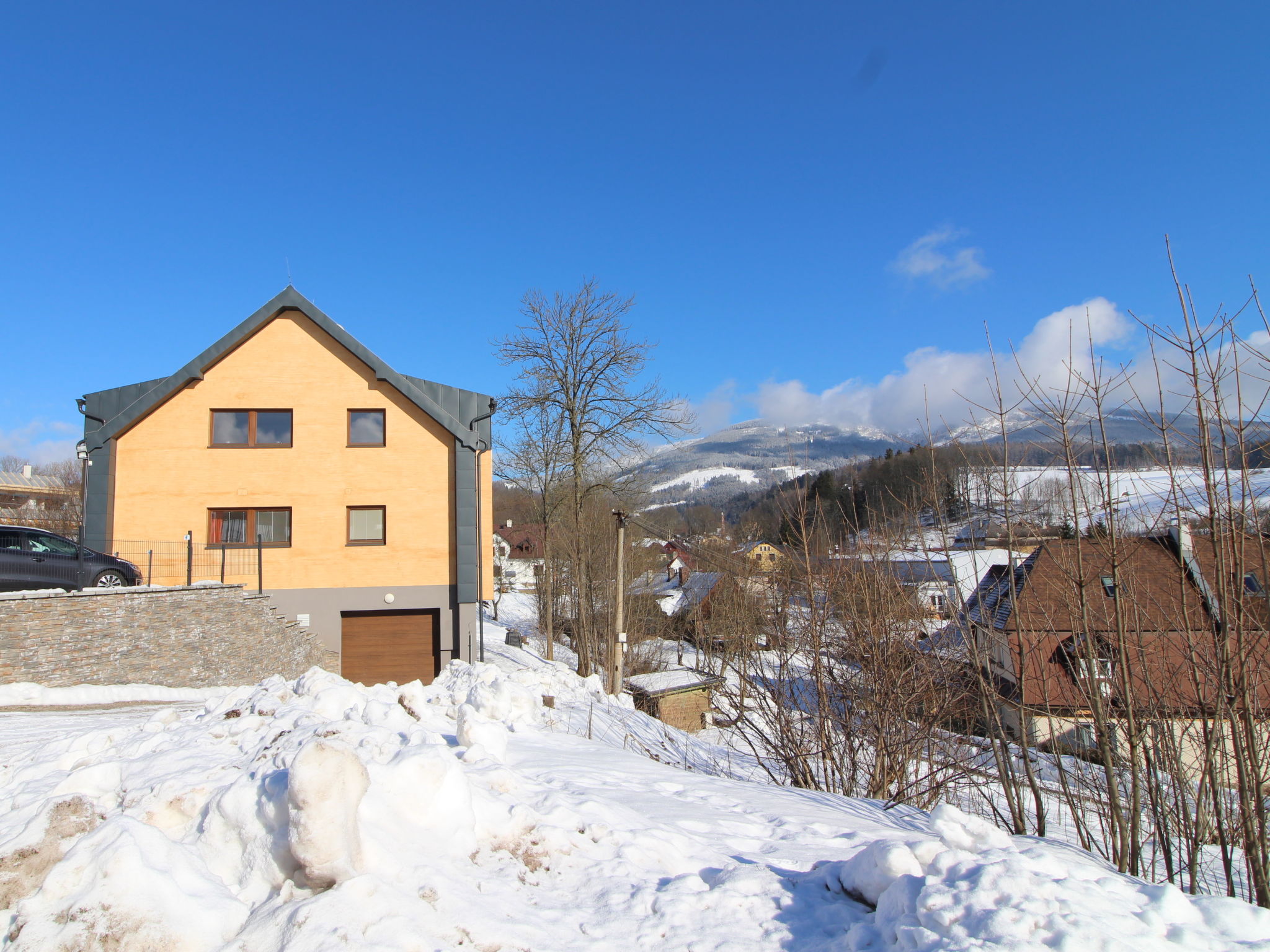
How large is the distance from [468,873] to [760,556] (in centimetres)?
1145

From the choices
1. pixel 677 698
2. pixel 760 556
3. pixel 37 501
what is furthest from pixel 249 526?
pixel 37 501

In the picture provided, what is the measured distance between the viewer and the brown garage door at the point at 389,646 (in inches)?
750

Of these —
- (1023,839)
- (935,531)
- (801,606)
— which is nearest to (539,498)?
(801,606)

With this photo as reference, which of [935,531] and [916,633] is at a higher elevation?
[935,531]

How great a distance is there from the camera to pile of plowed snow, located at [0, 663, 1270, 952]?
3.04 metres

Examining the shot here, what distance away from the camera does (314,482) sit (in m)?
19.2

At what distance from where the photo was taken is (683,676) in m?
23.9

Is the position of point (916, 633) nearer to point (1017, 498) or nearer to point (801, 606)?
point (801, 606)

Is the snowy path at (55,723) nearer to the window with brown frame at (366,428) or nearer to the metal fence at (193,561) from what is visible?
the metal fence at (193,561)

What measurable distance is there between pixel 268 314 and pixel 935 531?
18.0 metres

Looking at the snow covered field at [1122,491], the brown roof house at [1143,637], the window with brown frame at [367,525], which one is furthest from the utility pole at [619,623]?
the snow covered field at [1122,491]

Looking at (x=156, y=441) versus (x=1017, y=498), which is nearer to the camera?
(x=1017, y=498)

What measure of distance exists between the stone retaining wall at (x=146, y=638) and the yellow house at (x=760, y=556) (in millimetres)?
10328

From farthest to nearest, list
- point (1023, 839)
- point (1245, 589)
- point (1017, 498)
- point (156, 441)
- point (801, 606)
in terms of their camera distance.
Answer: point (156, 441) → point (801, 606) → point (1017, 498) → point (1245, 589) → point (1023, 839)
